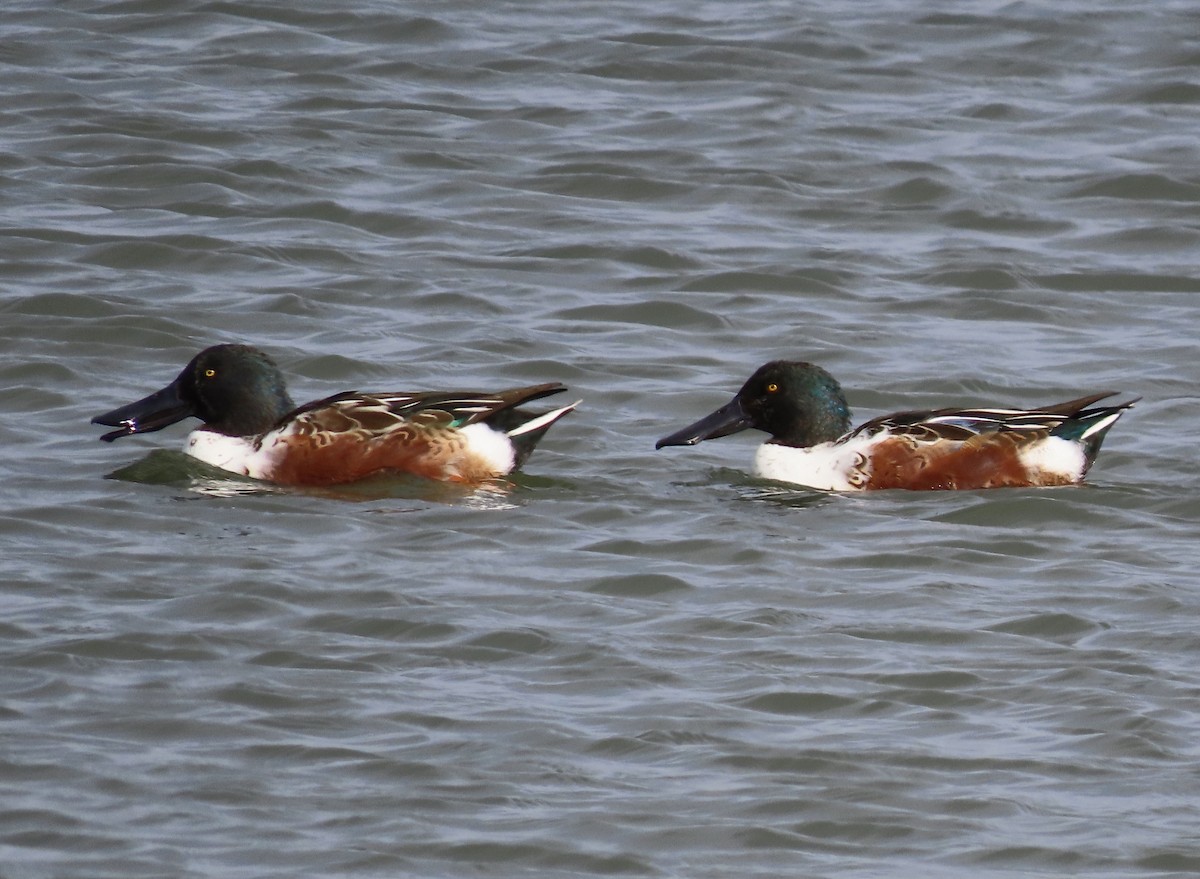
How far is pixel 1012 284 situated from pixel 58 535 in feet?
18.3

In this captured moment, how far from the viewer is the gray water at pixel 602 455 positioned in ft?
18.9

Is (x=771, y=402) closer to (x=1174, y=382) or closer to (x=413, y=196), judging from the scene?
(x=1174, y=382)

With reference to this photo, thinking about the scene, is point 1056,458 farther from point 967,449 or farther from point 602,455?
point 602,455

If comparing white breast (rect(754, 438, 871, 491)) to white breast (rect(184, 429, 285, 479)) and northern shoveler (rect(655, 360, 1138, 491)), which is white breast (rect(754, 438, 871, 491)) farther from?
white breast (rect(184, 429, 285, 479))

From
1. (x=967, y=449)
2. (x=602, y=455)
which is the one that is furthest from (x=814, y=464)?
(x=602, y=455)

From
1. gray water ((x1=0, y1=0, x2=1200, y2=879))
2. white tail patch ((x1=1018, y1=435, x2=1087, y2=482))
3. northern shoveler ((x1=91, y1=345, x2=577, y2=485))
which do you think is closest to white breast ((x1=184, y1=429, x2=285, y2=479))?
northern shoveler ((x1=91, y1=345, x2=577, y2=485))

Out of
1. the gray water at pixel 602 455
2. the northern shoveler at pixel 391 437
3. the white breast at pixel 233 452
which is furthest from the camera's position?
the white breast at pixel 233 452

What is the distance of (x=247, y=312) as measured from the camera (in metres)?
11.1

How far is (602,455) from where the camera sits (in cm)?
947

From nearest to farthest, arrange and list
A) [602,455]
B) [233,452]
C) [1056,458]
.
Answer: [1056,458]
[233,452]
[602,455]

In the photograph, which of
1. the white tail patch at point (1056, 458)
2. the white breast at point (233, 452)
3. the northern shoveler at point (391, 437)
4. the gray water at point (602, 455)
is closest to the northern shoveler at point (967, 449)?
the white tail patch at point (1056, 458)

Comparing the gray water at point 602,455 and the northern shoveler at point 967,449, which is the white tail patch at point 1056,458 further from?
the gray water at point 602,455

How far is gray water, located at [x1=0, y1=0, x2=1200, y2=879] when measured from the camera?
5770mm

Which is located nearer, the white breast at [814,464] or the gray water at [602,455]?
the gray water at [602,455]
